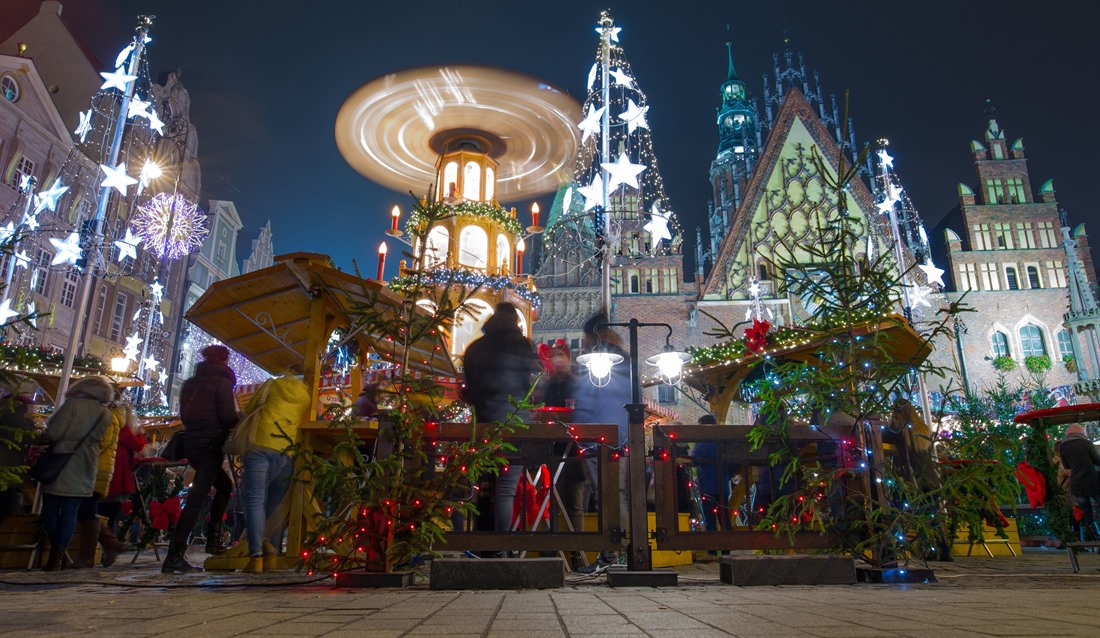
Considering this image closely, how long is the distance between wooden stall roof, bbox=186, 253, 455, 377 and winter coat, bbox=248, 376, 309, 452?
2.74 ft

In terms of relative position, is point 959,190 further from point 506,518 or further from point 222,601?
point 222,601

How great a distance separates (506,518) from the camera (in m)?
5.43

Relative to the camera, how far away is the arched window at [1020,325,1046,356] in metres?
30.8

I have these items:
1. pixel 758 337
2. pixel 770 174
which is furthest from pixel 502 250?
pixel 770 174

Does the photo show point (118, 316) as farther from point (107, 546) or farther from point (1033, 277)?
point (1033, 277)

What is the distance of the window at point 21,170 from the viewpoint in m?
26.3

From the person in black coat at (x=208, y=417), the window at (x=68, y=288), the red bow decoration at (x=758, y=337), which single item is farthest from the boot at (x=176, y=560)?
the window at (x=68, y=288)

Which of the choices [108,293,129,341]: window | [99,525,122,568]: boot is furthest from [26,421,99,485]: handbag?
[108,293,129,341]: window

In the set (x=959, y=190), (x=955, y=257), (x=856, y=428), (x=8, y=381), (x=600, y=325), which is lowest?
(x=856, y=428)

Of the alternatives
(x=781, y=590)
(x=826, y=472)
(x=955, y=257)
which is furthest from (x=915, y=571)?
(x=955, y=257)

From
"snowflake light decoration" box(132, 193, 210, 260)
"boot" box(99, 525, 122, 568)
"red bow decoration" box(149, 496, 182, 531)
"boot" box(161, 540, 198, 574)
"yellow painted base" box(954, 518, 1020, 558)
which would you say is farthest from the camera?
"snowflake light decoration" box(132, 193, 210, 260)

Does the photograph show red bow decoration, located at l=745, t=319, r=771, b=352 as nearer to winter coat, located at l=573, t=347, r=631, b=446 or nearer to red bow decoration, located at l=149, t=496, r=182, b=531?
winter coat, located at l=573, t=347, r=631, b=446

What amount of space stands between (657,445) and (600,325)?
1642mm

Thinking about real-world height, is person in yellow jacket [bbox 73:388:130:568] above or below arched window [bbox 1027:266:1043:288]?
below
